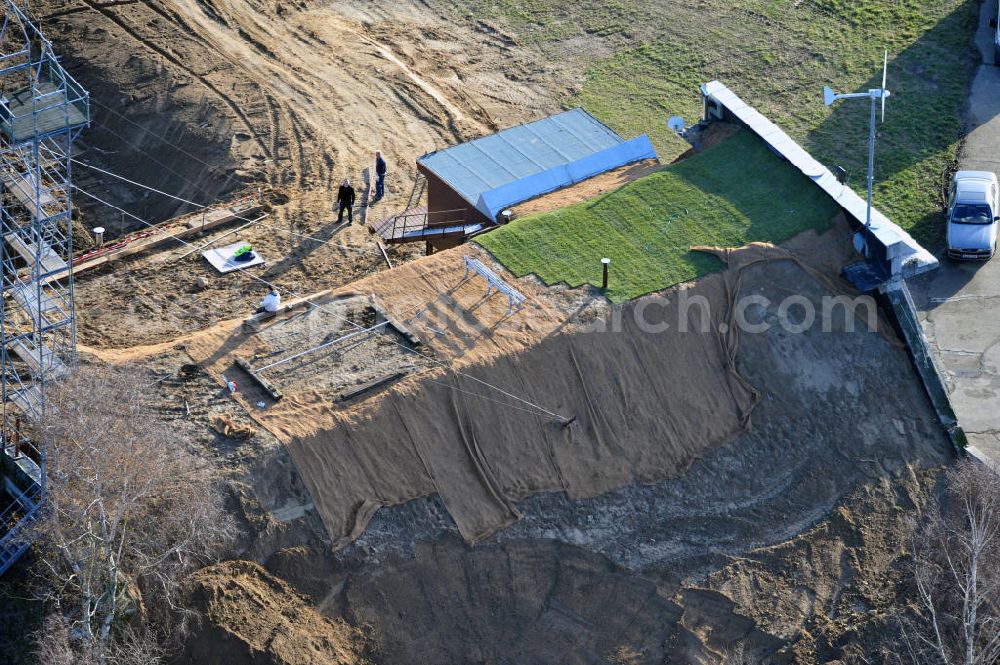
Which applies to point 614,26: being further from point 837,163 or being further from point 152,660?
point 152,660

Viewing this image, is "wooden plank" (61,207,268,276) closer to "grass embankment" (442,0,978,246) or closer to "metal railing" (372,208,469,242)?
"metal railing" (372,208,469,242)

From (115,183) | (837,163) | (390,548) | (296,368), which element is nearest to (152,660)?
(390,548)

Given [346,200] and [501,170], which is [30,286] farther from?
[501,170]

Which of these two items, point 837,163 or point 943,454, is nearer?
point 943,454

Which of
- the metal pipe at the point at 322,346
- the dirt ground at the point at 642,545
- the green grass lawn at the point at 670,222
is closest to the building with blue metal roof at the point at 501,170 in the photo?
the green grass lawn at the point at 670,222

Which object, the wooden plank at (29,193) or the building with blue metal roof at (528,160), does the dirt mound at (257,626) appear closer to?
the wooden plank at (29,193)

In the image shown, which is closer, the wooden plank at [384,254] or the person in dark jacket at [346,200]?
the wooden plank at [384,254]
